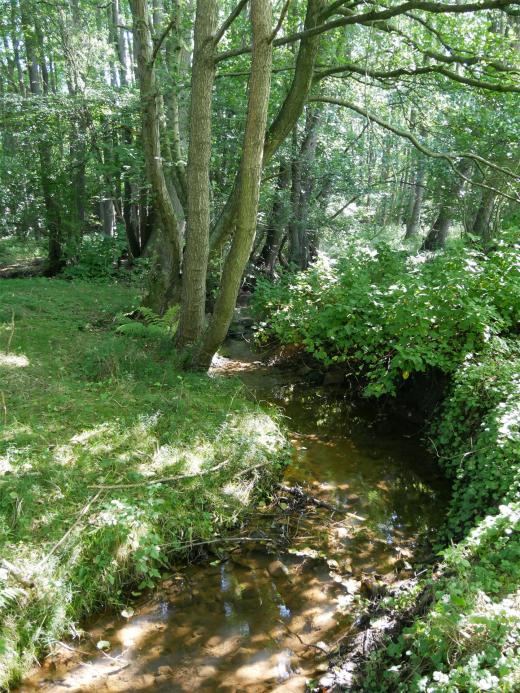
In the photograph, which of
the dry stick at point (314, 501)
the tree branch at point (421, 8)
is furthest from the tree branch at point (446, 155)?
the dry stick at point (314, 501)

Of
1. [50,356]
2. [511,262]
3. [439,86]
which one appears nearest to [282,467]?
[50,356]

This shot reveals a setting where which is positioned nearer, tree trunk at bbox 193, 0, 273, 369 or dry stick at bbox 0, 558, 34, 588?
dry stick at bbox 0, 558, 34, 588

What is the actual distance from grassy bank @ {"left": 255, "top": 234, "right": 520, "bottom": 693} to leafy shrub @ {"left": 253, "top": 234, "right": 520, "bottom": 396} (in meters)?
0.02

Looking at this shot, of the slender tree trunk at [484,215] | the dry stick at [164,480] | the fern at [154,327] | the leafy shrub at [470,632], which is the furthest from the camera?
the slender tree trunk at [484,215]

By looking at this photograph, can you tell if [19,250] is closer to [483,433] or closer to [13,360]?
[13,360]

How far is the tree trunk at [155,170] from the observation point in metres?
7.20

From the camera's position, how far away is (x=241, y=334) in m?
10.4

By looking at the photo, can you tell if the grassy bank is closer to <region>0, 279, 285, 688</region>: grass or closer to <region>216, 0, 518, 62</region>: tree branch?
<region>0, 279, 285, 688</region>: grass

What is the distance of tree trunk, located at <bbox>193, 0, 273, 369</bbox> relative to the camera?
5.22m

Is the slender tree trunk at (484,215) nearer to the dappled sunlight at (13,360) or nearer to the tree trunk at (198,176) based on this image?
the tree trunk at (198,176)

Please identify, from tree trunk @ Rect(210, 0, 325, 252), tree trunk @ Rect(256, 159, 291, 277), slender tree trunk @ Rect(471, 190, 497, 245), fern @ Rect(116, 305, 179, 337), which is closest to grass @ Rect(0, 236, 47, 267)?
tree trunk @ Rect(256, 159, 291, 277)

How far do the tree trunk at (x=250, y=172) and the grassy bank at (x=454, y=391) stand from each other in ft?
5.59

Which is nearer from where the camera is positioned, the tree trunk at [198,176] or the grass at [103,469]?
the grass at [103,469]

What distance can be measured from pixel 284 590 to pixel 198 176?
16.2 ft
